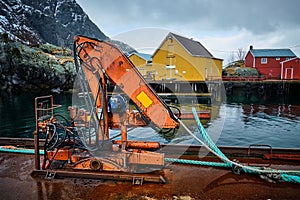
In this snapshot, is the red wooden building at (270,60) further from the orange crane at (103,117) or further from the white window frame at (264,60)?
the orange crane at (103,117)

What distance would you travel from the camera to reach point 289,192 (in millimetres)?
3564

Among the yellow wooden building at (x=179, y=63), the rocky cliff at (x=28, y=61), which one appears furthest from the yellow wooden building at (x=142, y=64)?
the rocky cliff at (x=28, y=61)

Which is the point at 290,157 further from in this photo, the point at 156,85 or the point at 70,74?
the point at 70,74

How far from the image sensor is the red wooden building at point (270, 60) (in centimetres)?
3881

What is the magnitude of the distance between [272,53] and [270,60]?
4.87ft

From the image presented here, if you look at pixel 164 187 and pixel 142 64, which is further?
pixel 142 64

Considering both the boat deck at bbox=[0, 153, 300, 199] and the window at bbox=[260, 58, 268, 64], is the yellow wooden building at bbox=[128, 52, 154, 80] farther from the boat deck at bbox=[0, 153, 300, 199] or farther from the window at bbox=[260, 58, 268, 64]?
the boat deck at bbox=[0, 153, 300, 199]

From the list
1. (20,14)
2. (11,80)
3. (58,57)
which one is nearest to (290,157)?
(11,80)

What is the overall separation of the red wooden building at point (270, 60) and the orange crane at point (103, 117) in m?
40.4

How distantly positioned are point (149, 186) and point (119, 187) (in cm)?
50

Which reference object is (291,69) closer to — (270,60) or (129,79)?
(270,60)

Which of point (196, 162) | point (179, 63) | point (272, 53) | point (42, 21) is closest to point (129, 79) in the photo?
point (196, 162)

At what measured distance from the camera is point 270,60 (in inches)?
1547

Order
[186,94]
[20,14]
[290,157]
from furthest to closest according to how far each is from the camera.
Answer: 1. [20,14]
2. [186,94]
3. [290,157]
